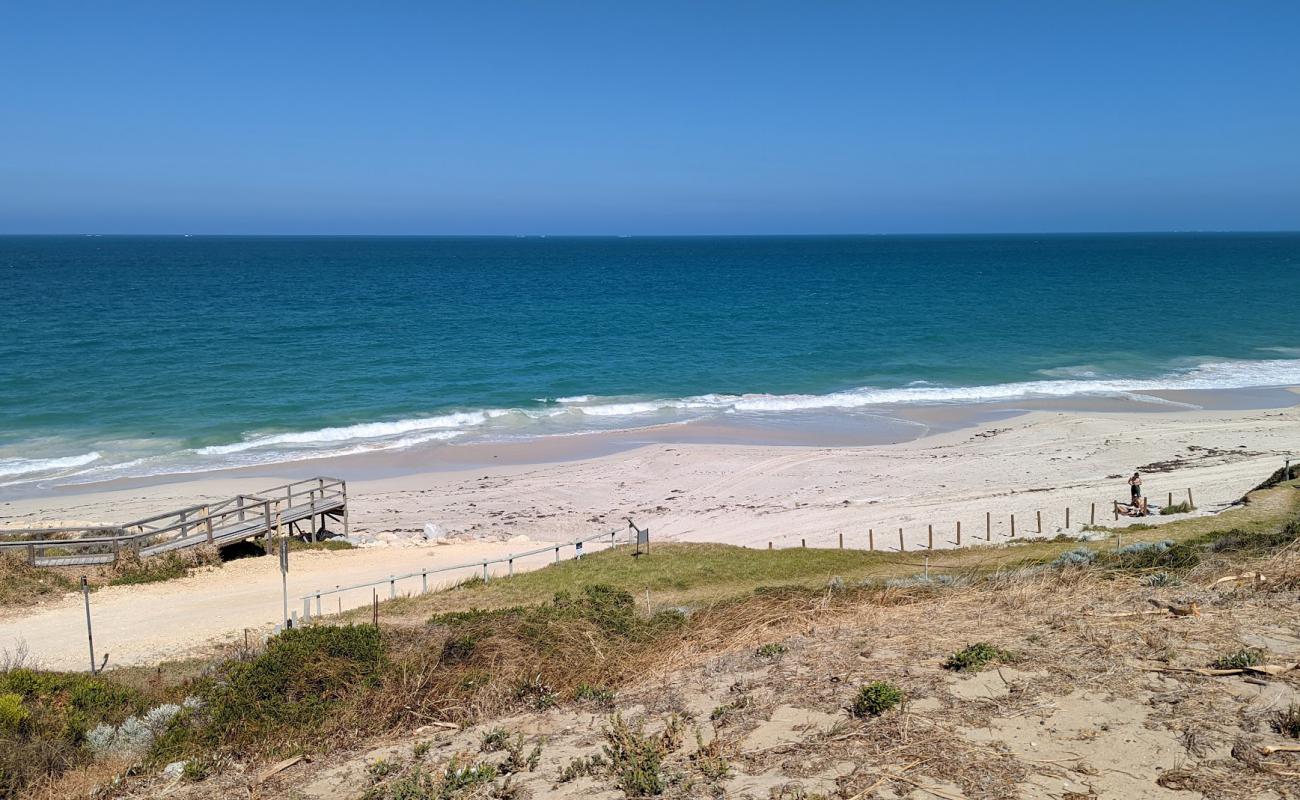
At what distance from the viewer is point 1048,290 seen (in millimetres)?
99375

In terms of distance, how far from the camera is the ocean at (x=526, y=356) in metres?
40.0

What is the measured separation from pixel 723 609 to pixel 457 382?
126 feet

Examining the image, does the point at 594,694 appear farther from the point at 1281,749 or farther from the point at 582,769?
the point at 1281,749

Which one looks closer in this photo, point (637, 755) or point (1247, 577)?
point (637, 755)

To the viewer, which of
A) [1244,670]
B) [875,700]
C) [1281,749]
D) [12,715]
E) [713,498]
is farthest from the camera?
[713,498]

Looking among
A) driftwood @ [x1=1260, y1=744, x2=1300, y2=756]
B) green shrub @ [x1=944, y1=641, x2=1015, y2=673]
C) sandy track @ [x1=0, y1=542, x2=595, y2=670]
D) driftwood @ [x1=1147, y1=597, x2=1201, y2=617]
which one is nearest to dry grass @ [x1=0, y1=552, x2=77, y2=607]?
sandy track @ [x1=0, y1=542, x2=595, y2=670]

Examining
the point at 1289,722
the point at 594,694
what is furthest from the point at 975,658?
the point at 594,694

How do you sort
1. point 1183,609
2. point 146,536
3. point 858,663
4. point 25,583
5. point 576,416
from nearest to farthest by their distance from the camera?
point 858,663 < point 1183,609 < point 25,583 < point 146,536 < point 576,416

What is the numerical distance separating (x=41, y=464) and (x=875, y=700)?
36395 millimetres

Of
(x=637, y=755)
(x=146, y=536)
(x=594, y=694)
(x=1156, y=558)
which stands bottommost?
(x=146, y=536)

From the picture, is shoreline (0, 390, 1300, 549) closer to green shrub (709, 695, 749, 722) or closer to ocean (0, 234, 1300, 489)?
ocean (0, 234, 1300, 489)

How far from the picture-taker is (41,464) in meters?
34.2

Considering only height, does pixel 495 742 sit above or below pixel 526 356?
above

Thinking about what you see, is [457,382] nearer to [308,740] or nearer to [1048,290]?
[308,740]
